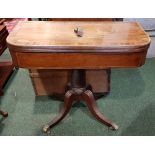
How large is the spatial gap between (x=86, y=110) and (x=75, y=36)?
2.49ft

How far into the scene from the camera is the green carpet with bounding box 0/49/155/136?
5.06 ft

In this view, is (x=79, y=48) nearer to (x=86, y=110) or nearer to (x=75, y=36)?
(x=75, y=36)

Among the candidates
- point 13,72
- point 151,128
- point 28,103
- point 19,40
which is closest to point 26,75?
point 13,72

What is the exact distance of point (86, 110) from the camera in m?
1.73

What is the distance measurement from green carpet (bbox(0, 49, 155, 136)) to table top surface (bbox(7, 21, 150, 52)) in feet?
2.38

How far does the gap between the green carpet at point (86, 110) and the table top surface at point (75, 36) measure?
724mm

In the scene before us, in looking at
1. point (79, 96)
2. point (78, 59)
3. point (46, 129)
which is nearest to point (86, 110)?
point (79, 96)

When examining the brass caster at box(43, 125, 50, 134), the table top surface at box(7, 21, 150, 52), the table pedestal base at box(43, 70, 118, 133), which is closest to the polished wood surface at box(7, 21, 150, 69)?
the table top surface at box(7, 21, 150, 52)

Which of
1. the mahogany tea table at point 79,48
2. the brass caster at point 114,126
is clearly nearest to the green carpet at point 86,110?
the brass caster at point 114,126

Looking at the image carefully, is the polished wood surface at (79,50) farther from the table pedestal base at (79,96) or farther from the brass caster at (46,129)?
the brass caster at (46,129)

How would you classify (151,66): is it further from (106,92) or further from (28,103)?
(28,103)

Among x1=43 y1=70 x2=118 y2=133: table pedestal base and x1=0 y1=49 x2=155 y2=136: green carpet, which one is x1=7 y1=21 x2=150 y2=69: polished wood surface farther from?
x1=0 y1=49 x2=155 y2=136: green carpet

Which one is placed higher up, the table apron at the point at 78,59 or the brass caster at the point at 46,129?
the table apron at the point at 78,59

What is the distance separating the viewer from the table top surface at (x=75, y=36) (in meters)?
1.05
